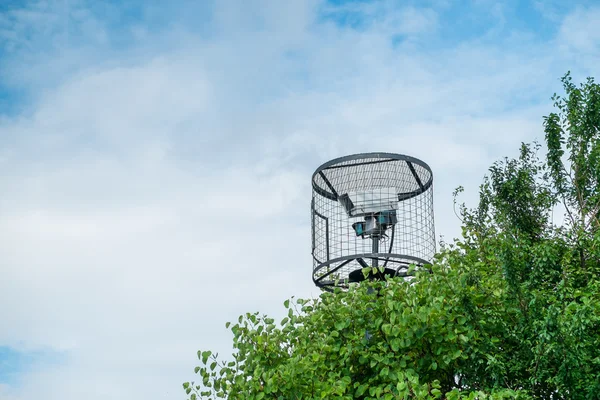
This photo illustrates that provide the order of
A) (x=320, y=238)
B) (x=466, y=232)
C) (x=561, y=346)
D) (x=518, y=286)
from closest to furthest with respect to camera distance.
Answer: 1. (x=561, y=346)
2. (x=518, y=286)
3. (x=466, y=232)
4. (x=320, y=238)

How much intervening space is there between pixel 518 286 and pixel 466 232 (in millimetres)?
2538

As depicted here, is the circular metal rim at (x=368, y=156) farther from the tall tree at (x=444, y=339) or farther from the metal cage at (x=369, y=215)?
the tall tree at (x=444, y=339)

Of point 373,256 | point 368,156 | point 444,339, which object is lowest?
point 444,339

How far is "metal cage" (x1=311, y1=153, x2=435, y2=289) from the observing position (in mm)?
9945

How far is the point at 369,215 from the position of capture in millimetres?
10133

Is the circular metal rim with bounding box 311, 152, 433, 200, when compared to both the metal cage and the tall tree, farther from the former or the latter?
the tall tree

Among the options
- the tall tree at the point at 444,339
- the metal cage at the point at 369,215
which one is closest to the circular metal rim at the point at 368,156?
the metal cage at the point at 369,215

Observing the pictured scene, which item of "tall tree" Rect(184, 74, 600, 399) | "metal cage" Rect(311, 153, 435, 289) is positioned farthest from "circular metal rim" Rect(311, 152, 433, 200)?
"tall tree" Rect(184, 74, 600, 399)

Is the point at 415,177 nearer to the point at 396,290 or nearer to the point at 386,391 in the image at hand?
the point at 396,290

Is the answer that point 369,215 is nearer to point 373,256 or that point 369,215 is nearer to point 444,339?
point 373,256

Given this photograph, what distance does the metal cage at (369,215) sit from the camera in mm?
9945

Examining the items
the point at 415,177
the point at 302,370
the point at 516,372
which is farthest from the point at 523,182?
the point at 302,370

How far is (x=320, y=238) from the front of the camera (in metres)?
10.4

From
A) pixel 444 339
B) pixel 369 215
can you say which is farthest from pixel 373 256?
pixel 444 339
